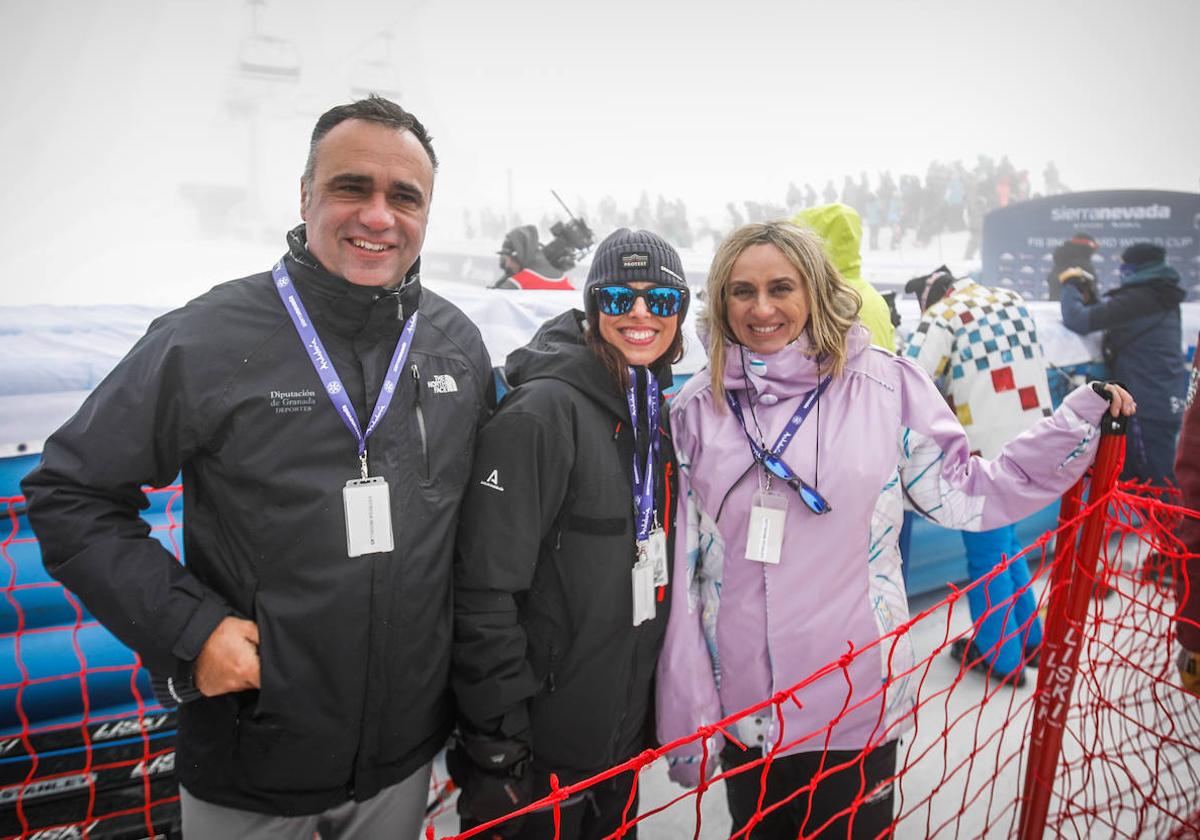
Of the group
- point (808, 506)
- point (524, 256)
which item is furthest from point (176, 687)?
point (524, 256)

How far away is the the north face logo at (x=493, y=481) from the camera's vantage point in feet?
4.18

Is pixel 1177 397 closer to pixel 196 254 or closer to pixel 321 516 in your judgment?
pixel 321 516

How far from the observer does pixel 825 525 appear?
4.67ft

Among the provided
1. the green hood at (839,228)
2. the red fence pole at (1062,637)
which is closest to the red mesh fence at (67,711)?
the red fence pole at (1062,637)

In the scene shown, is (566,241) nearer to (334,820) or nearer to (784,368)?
(784,368)

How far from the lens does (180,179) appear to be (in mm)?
19500

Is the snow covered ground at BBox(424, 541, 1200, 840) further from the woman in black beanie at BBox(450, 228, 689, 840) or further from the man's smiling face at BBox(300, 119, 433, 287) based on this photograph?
the man's smiling face at BBox(300, 119, 433, 287)

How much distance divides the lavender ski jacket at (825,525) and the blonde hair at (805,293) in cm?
4

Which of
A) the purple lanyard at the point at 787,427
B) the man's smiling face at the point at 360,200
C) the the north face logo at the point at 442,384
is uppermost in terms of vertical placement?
the man's smiling face at the point at 360,200

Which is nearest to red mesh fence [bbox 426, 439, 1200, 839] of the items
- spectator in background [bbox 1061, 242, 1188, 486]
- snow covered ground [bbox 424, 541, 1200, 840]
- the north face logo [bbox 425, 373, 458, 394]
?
Answer: snow covered ground [bbox 424, 541, 1200, 840]

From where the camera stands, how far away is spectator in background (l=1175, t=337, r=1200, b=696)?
5.09 feet

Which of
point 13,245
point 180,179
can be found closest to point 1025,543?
point 13,245

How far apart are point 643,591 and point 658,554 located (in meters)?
0.10

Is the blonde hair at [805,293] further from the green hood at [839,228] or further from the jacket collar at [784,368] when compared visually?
the green hood at [839,228]
